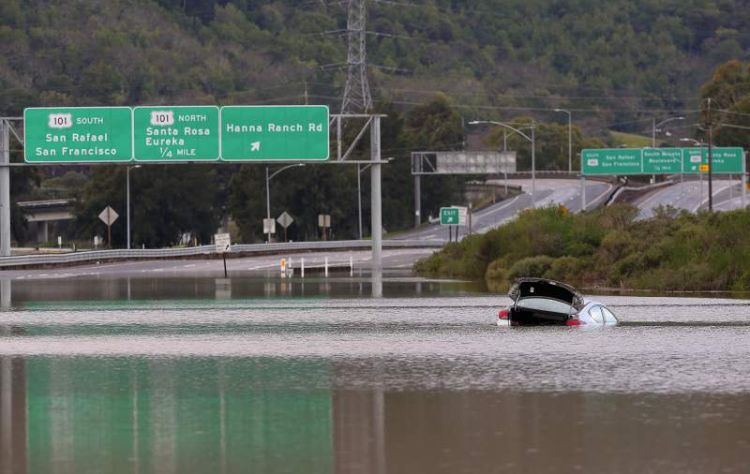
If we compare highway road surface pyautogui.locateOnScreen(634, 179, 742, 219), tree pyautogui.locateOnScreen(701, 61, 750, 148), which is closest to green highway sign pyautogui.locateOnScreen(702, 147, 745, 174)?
highway road surface pyautogui.locateOnScreen(634, 179, 742, 219)

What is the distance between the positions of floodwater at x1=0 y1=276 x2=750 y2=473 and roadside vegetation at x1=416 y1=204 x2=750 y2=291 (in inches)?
473

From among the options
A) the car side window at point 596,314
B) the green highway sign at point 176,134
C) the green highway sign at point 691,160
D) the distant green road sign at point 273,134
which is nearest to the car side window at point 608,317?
the car side window at point 596,314

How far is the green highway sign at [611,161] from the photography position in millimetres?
116250

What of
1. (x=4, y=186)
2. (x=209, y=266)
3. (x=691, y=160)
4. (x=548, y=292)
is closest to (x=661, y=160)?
(x=691, y=160)

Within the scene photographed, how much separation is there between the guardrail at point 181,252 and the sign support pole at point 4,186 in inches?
50.2

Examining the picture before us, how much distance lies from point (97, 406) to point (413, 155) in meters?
112

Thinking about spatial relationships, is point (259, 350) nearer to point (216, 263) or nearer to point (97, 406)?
point (97, 406)

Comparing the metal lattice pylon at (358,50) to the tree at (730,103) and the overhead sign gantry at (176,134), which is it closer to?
the tree at (730,103)

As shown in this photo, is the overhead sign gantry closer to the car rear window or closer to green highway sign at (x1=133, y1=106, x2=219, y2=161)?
green highway sign at (x1=133, y1=106, x2=219, y2=161)

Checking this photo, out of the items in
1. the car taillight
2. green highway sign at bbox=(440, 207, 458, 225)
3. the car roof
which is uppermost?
green highway sign at bbox=(440, 207, 458, 225)

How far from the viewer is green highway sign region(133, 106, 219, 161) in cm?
7675

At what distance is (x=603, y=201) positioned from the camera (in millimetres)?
136000

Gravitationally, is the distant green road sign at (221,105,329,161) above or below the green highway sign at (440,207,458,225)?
above

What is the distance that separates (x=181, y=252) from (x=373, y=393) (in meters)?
75.8
